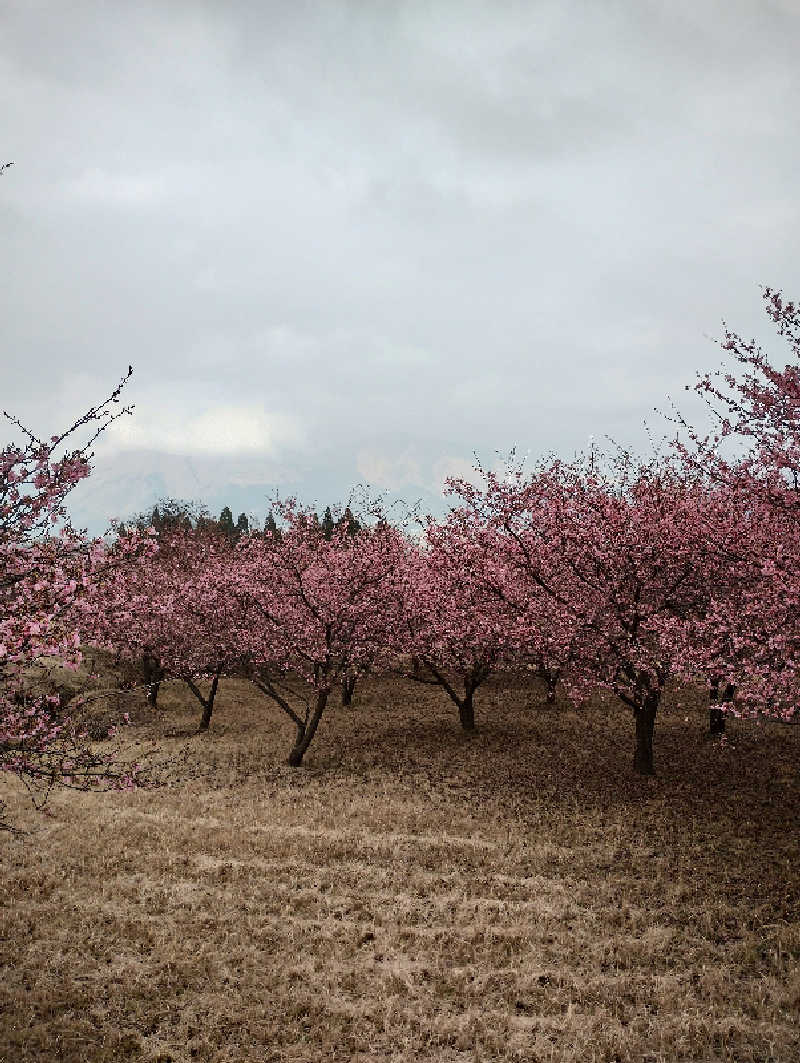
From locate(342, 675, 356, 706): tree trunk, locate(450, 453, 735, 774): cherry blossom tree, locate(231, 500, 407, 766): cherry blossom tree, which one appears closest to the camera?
locate(450, 453, 735, 774): cherry blossom tree

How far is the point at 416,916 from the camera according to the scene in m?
11.8

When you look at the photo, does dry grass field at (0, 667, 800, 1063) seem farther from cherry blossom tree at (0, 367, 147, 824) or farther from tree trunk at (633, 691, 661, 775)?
cherry blossom tree at (0, 367, 147, 824)

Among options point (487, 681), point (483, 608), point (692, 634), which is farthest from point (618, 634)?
point (487, 681)

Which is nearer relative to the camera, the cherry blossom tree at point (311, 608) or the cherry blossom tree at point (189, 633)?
the cherry blossom tree at point (311, 608)

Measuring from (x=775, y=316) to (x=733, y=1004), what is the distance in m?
11.4

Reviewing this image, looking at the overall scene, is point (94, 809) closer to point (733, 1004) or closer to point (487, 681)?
point (733, 1004)

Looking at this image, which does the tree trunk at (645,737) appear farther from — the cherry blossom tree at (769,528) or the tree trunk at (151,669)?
the tree trunk at (151,669)

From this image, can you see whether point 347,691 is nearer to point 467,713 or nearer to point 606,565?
point 467,713

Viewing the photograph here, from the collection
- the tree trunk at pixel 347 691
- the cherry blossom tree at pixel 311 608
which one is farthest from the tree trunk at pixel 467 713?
the tree trunk at pixel 347 691

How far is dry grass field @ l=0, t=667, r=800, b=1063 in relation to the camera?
8633 millimetres

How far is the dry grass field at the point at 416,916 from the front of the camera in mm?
8633

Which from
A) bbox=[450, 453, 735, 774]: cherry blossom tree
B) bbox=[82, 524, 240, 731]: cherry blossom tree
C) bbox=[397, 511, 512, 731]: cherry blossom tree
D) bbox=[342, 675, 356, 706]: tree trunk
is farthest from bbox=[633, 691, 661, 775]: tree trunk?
bbox=[342, 675, 356, 706]: tree trunk

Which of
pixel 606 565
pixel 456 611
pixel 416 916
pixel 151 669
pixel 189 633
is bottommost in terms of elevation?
pixel 416 916

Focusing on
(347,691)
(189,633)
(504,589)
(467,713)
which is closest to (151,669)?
(189,633)
